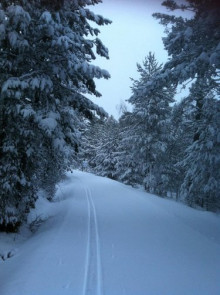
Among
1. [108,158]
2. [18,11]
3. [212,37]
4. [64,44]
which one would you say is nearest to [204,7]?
[212,37]

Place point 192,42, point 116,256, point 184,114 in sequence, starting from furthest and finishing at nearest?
point 184,114, point 192,42, point 116,256

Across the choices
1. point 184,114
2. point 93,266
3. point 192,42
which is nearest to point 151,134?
point 184,114

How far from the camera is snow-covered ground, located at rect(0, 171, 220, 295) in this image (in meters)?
5.93

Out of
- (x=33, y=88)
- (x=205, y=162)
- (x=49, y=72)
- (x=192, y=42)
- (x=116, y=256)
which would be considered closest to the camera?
(x=116, y=256)

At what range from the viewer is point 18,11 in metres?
7.72

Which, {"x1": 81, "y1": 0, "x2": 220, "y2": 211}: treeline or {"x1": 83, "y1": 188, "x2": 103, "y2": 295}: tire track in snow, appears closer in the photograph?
{"x1": 83, "y1": 188, "x2": 103, "y2": 295}: tire track in snow

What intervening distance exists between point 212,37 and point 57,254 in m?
8.42

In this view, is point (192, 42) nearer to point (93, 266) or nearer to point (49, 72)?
point (49, 72)

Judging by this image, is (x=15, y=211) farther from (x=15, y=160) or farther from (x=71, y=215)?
(x=71, y=215)

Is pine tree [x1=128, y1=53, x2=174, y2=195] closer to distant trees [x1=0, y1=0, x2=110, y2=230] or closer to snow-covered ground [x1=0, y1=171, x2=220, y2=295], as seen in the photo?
snow-covered ground [x1=0, y1=171, x2=220, y2=295]

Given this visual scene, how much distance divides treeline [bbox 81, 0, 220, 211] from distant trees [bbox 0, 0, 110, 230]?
263cm

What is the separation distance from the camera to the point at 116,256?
768cm

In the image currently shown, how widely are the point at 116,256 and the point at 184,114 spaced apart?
32.3ft

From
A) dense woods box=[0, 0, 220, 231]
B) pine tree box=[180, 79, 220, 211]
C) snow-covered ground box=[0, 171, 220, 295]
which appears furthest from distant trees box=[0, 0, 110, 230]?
pine tree box=[180, 79, 220, 211]
